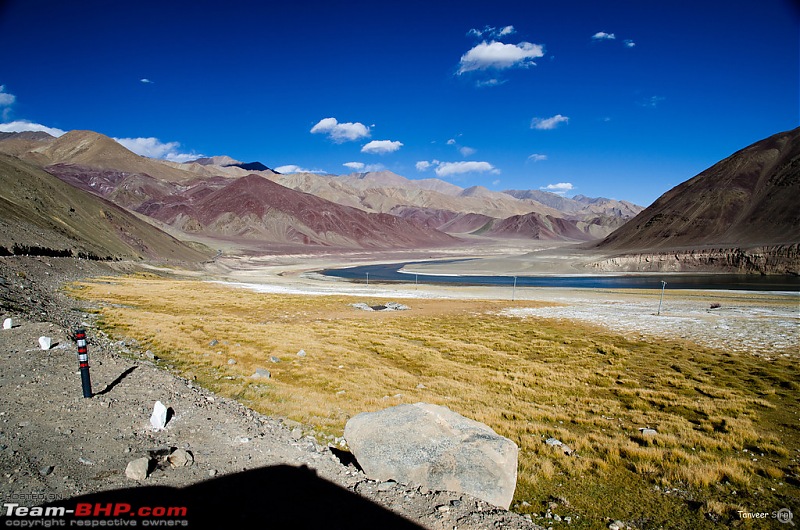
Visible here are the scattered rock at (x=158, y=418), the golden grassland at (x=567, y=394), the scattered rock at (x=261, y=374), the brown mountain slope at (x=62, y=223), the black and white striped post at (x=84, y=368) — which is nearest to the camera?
the golden grassland at (x=567, y=394)

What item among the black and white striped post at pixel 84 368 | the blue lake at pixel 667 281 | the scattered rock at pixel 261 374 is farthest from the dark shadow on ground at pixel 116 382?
the blue lake at pixel 667 281

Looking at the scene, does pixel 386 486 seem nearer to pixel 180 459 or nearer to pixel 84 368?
pixel 180 459

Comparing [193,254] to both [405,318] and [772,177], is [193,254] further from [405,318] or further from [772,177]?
[772,177]

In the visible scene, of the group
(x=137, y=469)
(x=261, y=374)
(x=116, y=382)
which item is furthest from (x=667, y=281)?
(x=137, y=469)

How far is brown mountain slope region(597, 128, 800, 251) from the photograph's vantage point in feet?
382

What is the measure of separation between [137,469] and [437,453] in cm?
469

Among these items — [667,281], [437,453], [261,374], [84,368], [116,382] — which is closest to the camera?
[437,453]

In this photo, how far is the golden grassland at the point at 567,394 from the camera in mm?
7551

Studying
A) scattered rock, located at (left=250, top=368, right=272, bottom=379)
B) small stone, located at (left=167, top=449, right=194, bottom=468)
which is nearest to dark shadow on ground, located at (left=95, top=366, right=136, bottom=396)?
scattered rock, located at (left=250, top=368, right=272, bottom=379)

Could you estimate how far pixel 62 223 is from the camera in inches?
2413

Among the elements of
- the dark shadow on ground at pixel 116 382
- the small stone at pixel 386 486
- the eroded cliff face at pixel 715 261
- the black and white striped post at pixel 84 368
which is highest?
the eroded cliff face at pixel 715 261

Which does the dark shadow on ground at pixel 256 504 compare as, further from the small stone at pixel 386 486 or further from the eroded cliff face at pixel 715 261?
the eroded cliff face at pixel 715 261

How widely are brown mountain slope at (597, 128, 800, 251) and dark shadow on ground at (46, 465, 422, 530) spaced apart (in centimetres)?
13033

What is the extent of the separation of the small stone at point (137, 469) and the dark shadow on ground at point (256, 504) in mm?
257
